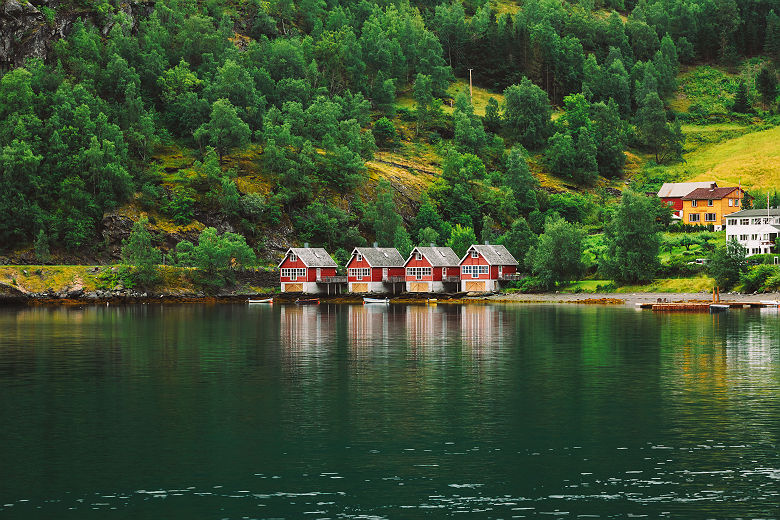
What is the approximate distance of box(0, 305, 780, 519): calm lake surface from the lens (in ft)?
91.3

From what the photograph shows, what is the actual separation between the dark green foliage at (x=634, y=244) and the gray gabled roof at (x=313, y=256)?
48.5m

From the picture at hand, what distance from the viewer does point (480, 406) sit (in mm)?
42719

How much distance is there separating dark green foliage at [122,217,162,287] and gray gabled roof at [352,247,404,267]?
3348 centimetres

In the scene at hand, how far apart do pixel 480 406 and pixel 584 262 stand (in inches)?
4167

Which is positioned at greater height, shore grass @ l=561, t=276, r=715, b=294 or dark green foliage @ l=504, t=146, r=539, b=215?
dark green foliage @ l=504, t=146, r=539, b=215

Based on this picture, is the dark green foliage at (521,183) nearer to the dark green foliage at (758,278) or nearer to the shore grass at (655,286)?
the shore grass at (655,286)

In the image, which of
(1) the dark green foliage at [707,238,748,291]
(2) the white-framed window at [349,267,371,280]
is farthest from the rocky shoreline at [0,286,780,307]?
(2) the white-framed window at [349,267,371,280]

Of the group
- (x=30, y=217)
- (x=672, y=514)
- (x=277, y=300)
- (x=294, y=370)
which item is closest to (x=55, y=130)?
(x=30, y=217)

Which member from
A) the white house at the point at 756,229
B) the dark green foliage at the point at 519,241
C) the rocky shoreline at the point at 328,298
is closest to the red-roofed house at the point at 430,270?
the rocky shoreline at the point at 328,298

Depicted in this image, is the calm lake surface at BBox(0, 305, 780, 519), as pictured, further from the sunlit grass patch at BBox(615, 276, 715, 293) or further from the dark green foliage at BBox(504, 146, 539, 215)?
the dark green foliage at BBox(504, 146, 539, 215)

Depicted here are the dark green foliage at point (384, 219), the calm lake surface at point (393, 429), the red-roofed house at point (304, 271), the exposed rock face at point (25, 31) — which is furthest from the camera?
the exposed rock face at point (25, 31)

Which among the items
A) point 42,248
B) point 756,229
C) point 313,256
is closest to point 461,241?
point 313,256

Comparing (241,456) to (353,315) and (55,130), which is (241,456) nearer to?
(353,315)

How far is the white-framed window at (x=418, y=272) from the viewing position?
158875mm
